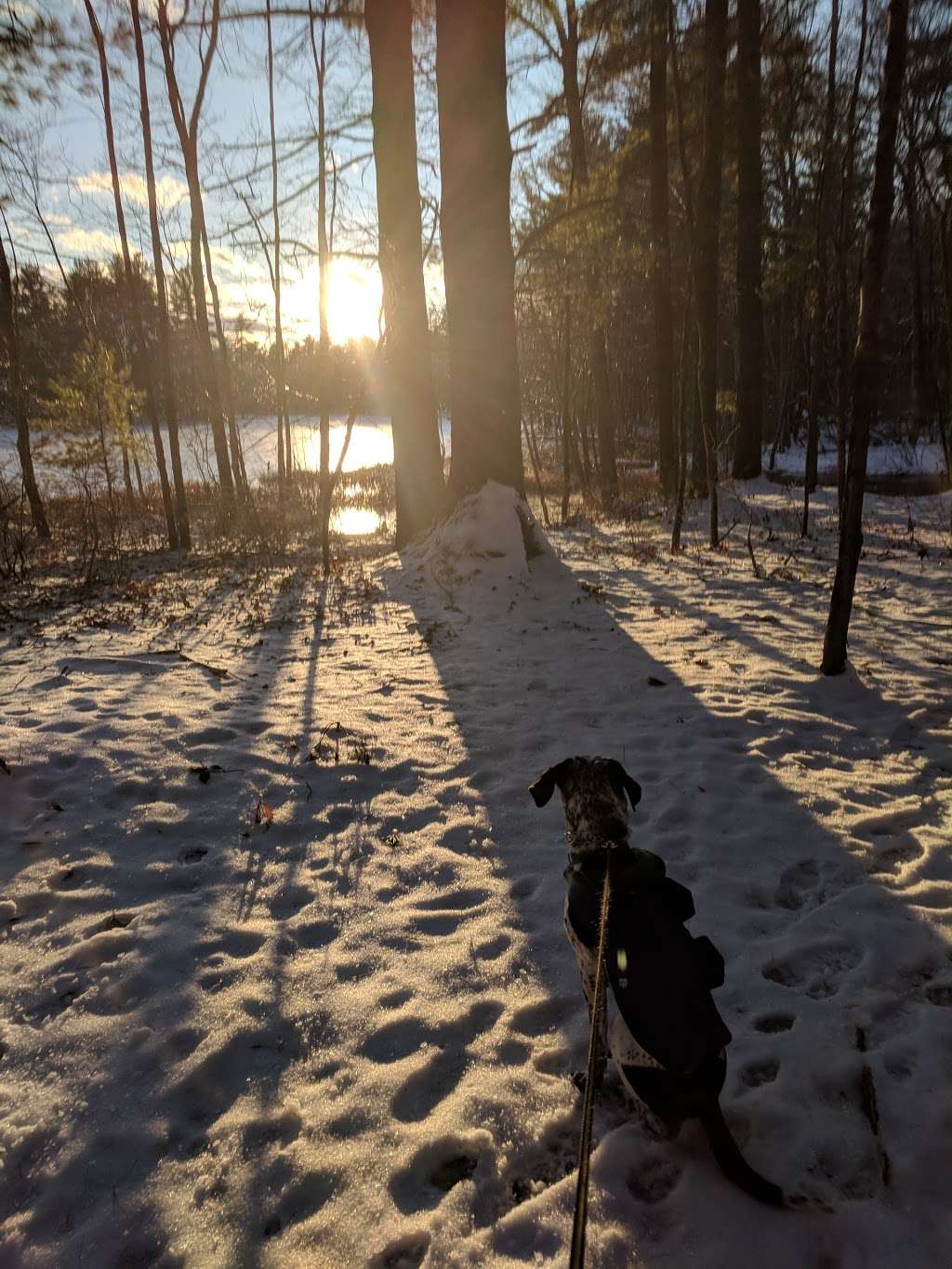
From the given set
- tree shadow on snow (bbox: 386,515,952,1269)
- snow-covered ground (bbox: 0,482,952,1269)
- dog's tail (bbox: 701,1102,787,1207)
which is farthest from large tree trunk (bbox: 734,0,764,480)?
dog's tail (bbox: 701,1102,787,1207)

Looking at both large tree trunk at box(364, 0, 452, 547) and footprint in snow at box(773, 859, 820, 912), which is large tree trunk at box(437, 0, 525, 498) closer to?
large tree trunk at box(364, 0, 452, 547)

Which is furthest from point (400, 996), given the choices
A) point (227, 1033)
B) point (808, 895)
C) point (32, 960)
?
point (808, 895)

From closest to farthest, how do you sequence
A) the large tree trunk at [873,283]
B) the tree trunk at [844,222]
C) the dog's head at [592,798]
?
the dog's head at [592,798] → the large tree trunk at [873,283] → the tree trunk at [844,222]

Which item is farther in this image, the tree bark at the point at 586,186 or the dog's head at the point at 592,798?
the tree bark at the point at 586,186

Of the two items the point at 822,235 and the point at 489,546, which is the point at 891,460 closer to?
the point at 822,235

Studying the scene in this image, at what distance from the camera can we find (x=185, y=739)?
4480mm

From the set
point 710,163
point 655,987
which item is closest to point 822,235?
point 710,163

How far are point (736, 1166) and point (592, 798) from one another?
101cm

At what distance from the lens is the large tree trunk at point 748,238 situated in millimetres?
15125

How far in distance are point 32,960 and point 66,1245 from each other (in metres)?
1.25

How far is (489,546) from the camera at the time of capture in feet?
29.1

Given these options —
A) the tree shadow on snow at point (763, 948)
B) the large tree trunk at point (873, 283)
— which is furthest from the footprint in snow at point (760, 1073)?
the large tree trunk at point (873, 283)

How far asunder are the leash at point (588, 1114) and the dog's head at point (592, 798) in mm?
120

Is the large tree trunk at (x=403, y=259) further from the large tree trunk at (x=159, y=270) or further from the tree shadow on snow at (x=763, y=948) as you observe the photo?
the tree shadow on snow at (x=763, y=948)
